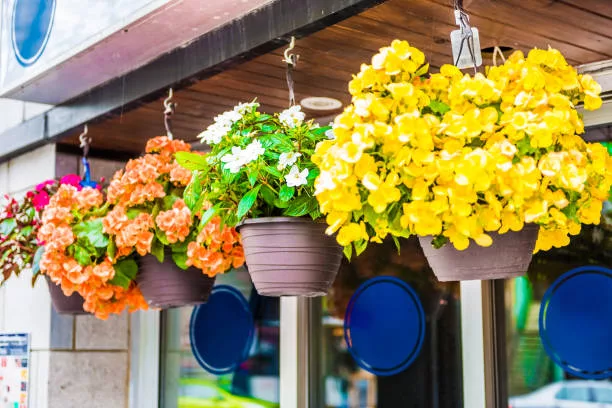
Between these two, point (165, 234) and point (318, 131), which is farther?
point (165, 234)

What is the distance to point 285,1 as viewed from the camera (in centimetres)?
239

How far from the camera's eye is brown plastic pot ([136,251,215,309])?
262 centimetres

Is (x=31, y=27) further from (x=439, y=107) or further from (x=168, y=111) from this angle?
(x=439, y=107)

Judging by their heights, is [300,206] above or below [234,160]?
below

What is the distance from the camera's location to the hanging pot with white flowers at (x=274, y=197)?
2012 mm

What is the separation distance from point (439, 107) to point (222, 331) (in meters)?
2.19

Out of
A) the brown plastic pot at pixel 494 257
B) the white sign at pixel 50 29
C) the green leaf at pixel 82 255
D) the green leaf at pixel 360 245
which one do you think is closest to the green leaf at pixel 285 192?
the green leaf at pixel 360 245

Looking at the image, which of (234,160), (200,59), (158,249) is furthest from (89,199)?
(234,160)

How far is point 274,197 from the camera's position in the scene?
205 cm

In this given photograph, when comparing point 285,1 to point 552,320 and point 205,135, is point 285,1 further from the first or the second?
point 552,320

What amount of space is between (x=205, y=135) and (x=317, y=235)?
402 mm

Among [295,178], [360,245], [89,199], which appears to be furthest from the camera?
[89,199]

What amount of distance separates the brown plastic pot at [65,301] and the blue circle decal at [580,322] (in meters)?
1.69

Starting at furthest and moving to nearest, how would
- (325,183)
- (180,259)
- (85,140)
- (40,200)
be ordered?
(85,140) < (40,200) < (180,259) < (325,183)
